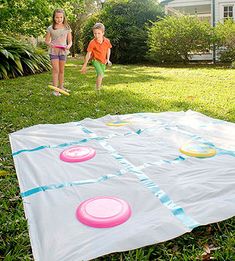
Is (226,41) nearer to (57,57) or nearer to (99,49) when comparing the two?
(99,49)

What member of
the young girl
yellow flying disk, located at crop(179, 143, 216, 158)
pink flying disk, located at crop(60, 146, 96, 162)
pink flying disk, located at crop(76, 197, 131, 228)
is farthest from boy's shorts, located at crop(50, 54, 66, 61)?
pink flying disk, located at crop(76, 197, 131, 228)

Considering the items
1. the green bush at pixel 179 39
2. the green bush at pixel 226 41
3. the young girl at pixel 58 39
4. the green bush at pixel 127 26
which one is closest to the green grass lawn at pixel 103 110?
the young girl at pixel 58 39

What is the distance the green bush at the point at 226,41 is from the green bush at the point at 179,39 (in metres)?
0.37

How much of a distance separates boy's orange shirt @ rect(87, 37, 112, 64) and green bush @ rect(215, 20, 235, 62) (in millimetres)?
7800

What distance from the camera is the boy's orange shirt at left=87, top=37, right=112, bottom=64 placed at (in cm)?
602

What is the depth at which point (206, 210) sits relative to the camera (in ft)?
6.36

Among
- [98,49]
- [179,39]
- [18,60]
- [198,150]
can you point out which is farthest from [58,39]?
A: [179,39]

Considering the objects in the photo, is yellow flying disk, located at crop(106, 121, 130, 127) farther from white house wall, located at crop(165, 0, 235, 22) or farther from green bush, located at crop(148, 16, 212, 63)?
white house wall, located at crop(165, 0, 235, 22)

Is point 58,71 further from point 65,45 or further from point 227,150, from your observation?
point 227,150

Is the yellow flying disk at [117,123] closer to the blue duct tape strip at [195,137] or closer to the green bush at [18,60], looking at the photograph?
the blue duct tape strip at [195,137]

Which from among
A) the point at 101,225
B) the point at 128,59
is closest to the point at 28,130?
the point at 101,225

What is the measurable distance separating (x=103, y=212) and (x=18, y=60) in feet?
24.4

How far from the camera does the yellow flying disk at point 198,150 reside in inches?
108

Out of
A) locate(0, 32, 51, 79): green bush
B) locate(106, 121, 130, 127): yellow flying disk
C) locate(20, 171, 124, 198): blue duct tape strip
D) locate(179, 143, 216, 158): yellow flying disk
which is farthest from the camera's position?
locate(0, 32, 51, 79): green bush
